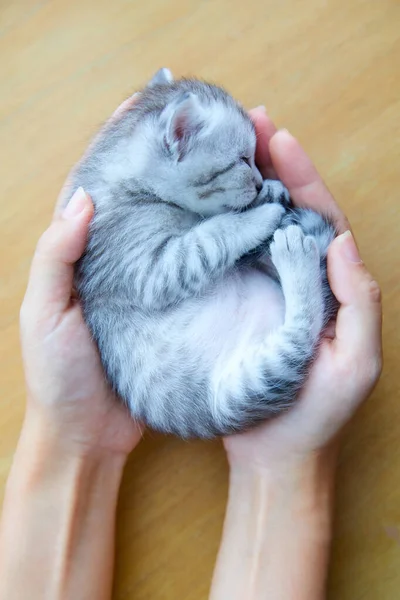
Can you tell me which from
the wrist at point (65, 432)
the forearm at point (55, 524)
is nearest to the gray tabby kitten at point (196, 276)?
the wrist at point (65, 432)

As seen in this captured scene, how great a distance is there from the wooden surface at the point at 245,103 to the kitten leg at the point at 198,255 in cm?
41

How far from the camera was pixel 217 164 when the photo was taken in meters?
1.18

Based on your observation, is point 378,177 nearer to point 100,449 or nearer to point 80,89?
point 80,89

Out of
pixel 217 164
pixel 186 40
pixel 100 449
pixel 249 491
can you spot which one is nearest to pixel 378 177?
pixel 217 164

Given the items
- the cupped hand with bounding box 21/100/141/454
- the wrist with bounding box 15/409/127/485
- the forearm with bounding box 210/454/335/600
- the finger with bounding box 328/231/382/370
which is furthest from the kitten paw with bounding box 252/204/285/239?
the wrist with bounding box 15/409/127/485

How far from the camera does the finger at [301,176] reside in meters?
1.27

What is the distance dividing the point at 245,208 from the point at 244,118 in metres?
0.22

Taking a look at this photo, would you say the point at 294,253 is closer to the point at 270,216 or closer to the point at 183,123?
the point at 270,216

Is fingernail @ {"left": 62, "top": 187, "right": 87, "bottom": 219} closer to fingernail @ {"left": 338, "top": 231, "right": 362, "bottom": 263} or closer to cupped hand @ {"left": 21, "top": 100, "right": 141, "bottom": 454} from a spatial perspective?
cupped hand @ {"left": 21, "top": 100, "right": 141, "bottom": 454}

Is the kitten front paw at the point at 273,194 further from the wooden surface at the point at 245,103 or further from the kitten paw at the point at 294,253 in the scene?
the wooden surface at the point at 245,103

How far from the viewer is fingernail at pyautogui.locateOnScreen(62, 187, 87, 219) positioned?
45.9 inches

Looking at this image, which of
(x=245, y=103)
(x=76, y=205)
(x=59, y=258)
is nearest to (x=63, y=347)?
(x=59, y=258)

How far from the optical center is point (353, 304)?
3.64 ft

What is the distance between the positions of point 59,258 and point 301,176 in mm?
593
